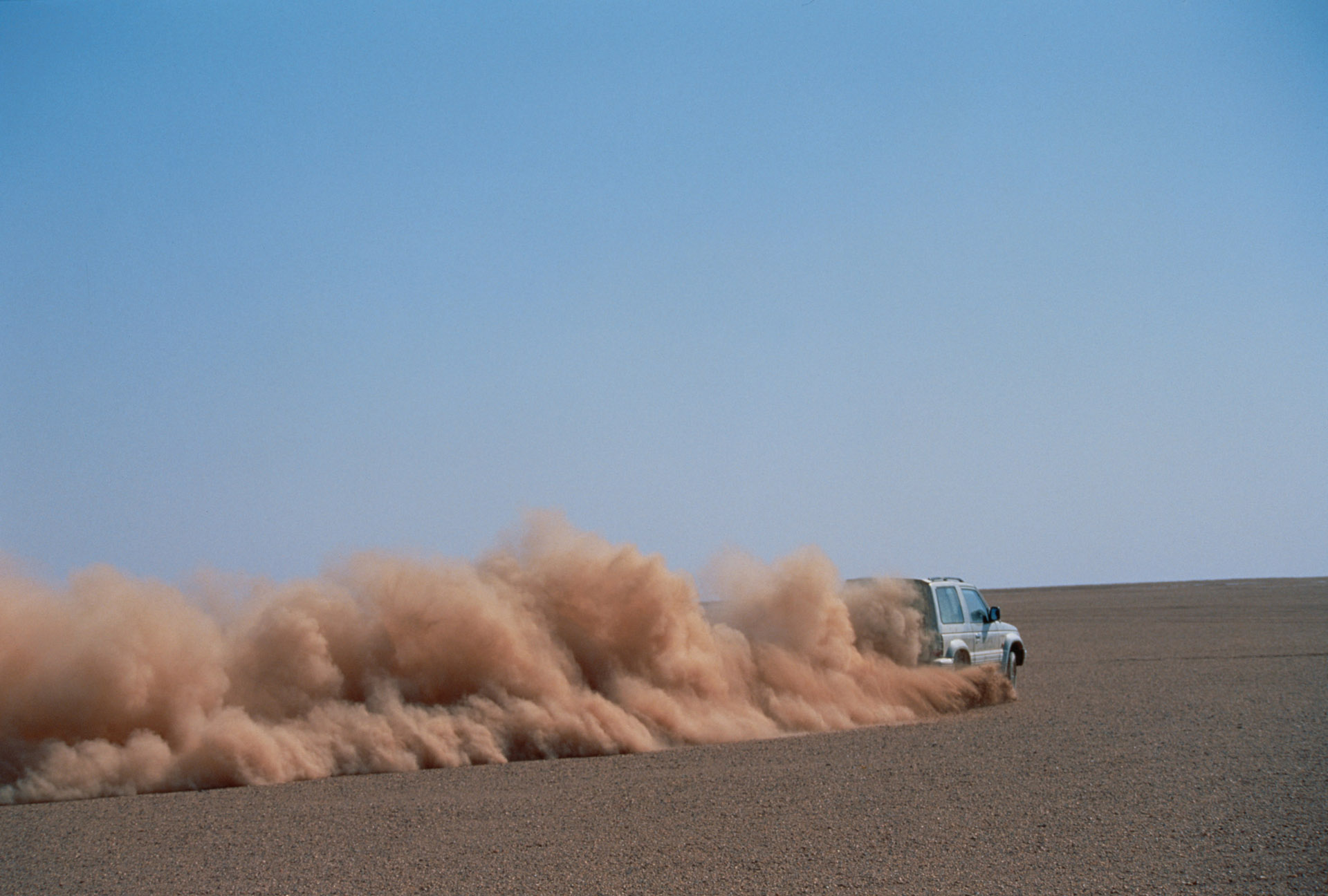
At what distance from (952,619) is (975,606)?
4.01 feet

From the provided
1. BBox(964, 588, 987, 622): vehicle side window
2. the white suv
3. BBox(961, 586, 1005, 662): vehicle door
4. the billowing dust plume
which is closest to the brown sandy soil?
the billowing dust plume

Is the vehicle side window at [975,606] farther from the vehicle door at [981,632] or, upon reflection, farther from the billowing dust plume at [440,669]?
the billowing dust plume at [440,669]

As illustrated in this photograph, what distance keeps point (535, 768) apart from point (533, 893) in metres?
6.18

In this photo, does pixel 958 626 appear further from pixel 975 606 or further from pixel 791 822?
pixel 791 822

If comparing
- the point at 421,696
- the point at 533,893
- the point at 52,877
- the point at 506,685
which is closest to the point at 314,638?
the point at 421,696

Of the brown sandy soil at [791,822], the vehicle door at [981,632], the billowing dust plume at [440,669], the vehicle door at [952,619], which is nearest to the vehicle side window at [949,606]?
the vehicle door at [952,619]

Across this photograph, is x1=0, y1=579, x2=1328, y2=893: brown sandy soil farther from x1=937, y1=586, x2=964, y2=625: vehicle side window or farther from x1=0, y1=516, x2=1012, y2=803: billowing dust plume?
x1=937, y1=586, x2=964, y2=625: vehicle side window

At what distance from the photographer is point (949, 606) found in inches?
741

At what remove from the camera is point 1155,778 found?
10961 millimetres

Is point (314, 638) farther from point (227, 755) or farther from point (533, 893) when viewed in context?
point (533, 893)

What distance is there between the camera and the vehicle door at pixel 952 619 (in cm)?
1844

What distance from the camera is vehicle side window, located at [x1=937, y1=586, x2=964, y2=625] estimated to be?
61.0ft

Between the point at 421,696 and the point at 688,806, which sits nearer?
the point at 688,806

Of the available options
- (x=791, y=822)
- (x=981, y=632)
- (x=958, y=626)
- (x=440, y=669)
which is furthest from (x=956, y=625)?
(x=791, y=822)
